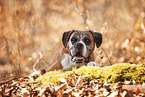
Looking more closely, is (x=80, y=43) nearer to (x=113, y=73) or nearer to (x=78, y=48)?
(x=78, y=48)

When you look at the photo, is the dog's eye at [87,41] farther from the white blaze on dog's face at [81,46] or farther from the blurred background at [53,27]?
the blurred background at [53,27]

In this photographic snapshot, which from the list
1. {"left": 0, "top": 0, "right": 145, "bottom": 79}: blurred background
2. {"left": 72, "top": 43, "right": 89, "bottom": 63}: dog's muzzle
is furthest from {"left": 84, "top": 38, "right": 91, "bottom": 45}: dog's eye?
{"left": 0, "top": 0, "right": 145, "bottom": 79}: blurred background

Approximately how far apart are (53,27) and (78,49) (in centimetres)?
386

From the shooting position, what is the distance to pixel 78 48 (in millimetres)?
2980

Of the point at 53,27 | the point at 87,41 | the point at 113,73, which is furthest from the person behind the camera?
the point at 53,27

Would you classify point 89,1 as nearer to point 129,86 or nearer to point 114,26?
point 114,26

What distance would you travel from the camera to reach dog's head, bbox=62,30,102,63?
9.89 ft

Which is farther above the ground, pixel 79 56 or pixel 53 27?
pixel 53 27

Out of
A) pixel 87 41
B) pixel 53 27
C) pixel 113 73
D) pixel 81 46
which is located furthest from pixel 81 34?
pixel 53 27

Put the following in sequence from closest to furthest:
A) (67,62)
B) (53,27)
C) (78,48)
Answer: (78,48), (67,62), (53,27)

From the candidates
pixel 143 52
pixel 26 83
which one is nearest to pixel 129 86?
pixel 26 83

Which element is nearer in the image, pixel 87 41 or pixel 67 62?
pixel 87 41

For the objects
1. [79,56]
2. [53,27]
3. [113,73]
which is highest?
[53,27]

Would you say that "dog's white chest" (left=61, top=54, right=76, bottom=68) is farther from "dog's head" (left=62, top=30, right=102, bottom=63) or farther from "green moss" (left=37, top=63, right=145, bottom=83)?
"green moss" (left=37, top=63, right=145, bottom=83)
